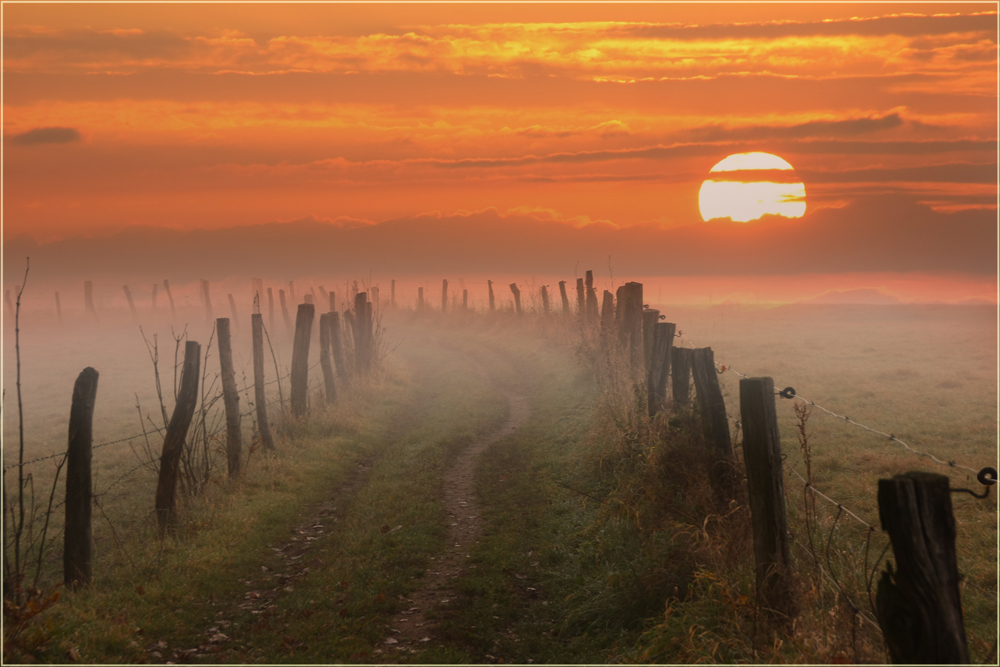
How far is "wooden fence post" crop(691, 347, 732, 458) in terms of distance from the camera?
658 centimetres

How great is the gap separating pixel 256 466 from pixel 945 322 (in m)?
43.3

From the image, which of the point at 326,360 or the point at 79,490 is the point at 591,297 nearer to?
the point at 326,360

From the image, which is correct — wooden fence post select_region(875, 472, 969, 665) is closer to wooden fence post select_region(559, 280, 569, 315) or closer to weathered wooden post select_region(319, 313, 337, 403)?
weathered wooden post select_region(319, 313, 337, 403)

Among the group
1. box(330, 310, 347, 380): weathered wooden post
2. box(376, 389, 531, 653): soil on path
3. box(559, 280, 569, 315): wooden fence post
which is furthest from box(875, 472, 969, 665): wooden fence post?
box(559, 280, 569, 315): wooden fence post

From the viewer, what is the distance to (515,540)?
28.9 feet

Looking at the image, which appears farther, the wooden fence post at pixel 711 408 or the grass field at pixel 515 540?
the wooden fence post at pixel 711 408

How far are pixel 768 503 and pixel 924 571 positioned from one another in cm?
193

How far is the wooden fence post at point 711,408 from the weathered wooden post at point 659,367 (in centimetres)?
251

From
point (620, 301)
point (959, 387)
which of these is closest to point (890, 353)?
point (959, 387)

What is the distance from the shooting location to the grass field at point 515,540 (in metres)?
5.85

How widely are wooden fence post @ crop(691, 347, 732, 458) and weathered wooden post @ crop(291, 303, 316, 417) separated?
34.7 ft

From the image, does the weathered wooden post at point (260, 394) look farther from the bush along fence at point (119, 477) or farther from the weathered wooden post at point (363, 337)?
the weathered wooden post at point (363, 337)

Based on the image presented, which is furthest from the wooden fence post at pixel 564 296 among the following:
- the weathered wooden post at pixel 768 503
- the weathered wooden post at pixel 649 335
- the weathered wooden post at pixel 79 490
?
the weathered wooden post at pixel 768 503

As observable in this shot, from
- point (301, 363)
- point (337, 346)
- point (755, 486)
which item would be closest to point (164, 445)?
point (301, 363)
